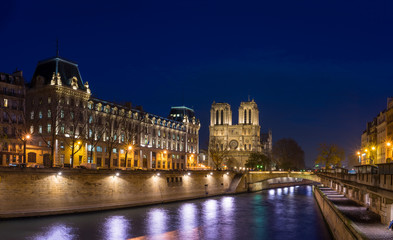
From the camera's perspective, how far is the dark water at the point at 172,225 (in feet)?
Answer: 119

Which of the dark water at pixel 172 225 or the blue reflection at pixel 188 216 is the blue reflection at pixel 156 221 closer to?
the dark water at pixel 172 225

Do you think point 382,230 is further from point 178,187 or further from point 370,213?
point 178,187

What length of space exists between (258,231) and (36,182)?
25.7 metres

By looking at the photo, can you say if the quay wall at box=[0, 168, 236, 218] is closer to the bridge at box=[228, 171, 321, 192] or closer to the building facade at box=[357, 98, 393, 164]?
the bridge at box=[228, 171, 321, 192]

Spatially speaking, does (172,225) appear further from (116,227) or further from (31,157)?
(31,157)

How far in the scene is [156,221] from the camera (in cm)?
4441

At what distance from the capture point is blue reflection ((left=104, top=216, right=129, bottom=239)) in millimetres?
36094

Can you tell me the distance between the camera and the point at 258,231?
40812mm

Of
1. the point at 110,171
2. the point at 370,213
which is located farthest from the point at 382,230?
the point at 110,171

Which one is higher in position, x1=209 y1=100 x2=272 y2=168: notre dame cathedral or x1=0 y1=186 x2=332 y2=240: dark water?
x1=209 y1=100 x2=272 y2=168: notre dame cathedral

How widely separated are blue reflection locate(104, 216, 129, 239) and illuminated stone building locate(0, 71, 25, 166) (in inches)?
1276

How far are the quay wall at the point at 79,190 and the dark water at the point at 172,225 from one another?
2014 millimetres

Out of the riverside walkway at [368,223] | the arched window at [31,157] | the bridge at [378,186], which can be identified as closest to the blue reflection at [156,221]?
the riverside walkway at [368,223]

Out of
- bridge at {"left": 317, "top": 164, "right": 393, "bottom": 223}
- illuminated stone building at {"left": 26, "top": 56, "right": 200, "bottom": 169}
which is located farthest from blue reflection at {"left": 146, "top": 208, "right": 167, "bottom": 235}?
bridge at {"left": 317, "top": 164, "right": 393, "bottom": 223}
